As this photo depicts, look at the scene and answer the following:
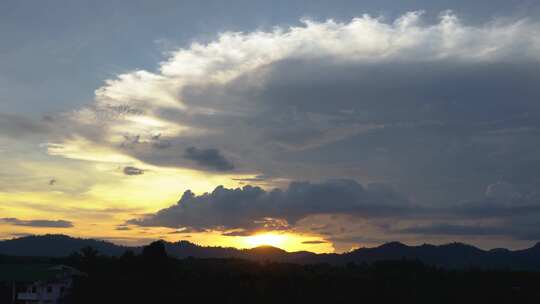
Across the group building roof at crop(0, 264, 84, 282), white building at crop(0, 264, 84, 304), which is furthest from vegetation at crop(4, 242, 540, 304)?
building roof at crop(0, 264, 84, 282)

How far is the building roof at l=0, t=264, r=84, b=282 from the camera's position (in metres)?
102

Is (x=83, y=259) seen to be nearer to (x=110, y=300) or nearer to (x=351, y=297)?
(x=110, y=300)

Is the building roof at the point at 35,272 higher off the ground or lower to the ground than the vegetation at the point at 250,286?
higher

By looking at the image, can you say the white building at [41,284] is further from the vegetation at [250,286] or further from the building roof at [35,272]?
the vegetation at [250,286]

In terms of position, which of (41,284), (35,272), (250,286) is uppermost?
(35,272)

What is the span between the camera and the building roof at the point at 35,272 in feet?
334

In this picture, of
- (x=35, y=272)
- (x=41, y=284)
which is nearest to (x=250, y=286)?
(x=41, y=284)

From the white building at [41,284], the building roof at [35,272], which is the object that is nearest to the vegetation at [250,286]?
the white building at [41,284]

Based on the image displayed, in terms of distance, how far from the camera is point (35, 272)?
104 m

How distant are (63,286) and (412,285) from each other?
86.4 meters

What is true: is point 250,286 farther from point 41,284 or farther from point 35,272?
point 35,272

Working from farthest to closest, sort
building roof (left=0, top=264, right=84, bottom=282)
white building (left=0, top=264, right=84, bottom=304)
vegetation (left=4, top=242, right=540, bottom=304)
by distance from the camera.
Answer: vegetation (left=4, top=242, right=540, bottom=304) < building roof (left=0, top=264, right=84, bottom=282) < white building (left=0, top=264, right=84, bottom=304)

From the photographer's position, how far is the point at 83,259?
426ft

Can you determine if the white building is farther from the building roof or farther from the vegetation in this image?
the vegetation
